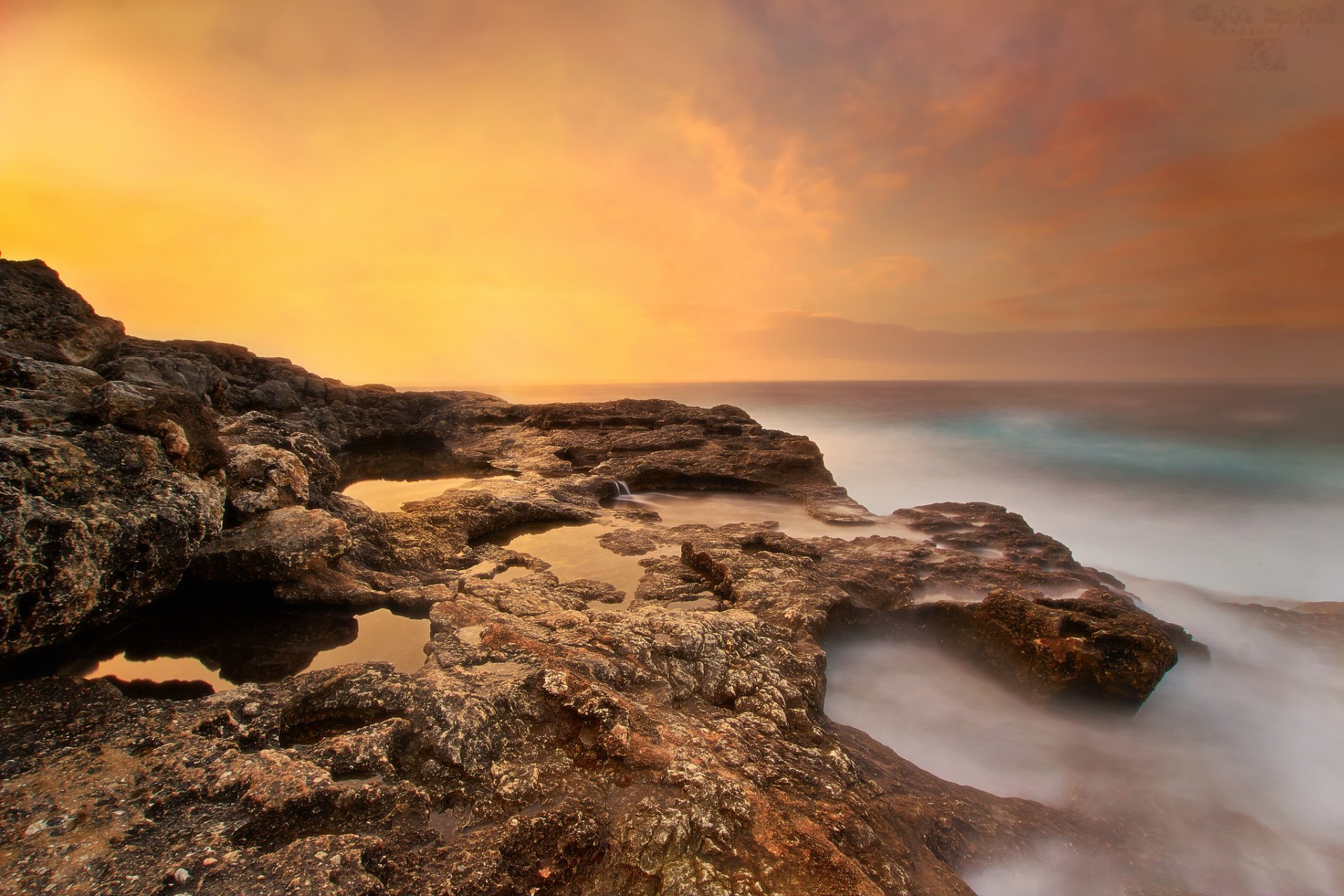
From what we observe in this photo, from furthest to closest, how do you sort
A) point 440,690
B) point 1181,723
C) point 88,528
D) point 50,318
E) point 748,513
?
point 748,513, point 50,318, point 1181,723, point 88,528, point 440,690

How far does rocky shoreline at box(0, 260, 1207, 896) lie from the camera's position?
2.47 metres

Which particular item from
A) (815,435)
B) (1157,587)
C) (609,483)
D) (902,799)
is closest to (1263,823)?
(902,799)

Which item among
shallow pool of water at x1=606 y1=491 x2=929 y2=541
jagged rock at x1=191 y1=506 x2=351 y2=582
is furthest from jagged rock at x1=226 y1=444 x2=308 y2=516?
shallow pool of water at x1=606 y1=491 x2=929 y2=541

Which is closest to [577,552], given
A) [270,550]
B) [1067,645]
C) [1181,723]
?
[270,550]

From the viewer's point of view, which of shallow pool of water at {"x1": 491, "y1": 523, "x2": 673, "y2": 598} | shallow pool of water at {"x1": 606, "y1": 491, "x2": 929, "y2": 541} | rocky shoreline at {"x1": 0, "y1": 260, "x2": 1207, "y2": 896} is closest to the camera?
rocky shoreline at {"x1": 0, "y1": 260, "x2": 1207, "y2": 896}

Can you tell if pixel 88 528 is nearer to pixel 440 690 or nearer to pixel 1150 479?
pixel 440 690

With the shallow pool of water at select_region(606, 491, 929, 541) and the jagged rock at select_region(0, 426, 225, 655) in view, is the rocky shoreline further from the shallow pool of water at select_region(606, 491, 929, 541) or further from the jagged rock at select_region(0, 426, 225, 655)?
the shallow pool of water at select_region(606, 491, 929, 541)

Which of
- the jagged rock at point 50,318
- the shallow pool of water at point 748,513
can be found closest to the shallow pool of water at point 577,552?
the shallow pool of water at point 748,513

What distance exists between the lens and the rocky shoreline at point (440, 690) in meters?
2.47

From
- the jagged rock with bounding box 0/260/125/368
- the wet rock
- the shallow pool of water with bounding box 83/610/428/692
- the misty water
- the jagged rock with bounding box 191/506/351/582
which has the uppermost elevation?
the jagged rock with bounding box 0/260/125/368

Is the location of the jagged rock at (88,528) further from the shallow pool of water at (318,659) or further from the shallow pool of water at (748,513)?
the shallow pool of water at (748,513)

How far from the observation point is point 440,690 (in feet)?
11.2

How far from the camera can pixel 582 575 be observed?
21.5 ft

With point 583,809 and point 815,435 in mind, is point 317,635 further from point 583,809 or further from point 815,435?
point 815,435
